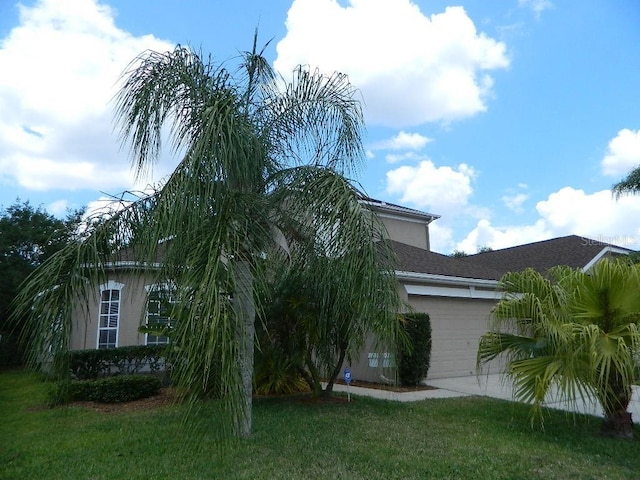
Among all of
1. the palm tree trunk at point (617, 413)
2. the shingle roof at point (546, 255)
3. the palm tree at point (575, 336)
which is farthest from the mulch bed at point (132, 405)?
the shingle roof at point (546, 255)

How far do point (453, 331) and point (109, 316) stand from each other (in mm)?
10360

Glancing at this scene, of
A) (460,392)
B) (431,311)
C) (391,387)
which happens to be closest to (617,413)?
(460,392)

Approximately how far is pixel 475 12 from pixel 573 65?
105 inches

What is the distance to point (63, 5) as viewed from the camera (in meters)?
8.34

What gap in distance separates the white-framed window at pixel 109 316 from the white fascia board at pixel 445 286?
28.0 ft

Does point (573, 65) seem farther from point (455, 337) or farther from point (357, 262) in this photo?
point (357, 262)

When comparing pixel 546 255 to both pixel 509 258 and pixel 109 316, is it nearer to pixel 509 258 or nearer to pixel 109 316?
pixel 509 258

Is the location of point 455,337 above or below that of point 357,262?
below

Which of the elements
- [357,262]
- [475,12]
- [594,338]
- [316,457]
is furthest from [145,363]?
[475,12]

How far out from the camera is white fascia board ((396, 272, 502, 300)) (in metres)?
12.9

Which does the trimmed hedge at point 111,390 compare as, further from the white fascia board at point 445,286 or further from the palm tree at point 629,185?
the palm tree at point 629,185

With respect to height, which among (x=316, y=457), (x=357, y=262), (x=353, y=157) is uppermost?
(x=353, y=157)

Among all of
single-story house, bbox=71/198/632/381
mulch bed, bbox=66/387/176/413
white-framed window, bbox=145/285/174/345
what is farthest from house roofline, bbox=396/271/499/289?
white-framed window, bbox=145/285/174/345

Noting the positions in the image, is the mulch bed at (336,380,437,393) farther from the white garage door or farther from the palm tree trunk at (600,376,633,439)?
the palm tree trunk at (600,376,633,439)
